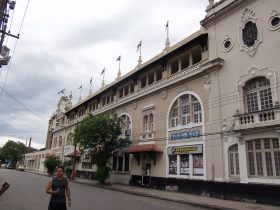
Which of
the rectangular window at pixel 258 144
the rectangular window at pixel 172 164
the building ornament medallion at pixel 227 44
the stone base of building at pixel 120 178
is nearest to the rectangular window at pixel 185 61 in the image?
the building ornament medallion at pixel 227 44

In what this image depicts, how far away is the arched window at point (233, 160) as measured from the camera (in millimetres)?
19422

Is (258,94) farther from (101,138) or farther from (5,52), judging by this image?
(101,138)

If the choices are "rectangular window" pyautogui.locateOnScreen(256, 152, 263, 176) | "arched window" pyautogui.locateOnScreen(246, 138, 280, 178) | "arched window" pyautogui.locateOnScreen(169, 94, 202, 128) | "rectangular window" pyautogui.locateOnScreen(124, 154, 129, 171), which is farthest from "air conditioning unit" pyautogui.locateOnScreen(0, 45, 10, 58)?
"rectangular window" pyautogui.locateOnScreen(124, 154, 129, 171)

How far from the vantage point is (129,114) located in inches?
1296

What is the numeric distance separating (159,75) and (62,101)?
1511 inches

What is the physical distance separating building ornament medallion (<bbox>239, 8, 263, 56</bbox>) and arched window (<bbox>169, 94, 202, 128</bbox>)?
18.8ft

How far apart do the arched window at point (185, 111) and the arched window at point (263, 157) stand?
5370 millimetres

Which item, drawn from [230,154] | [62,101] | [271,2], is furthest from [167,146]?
[62,101]

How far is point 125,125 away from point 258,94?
17292 millimetres

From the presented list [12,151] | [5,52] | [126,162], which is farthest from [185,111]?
[12,151]

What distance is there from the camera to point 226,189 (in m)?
19.2

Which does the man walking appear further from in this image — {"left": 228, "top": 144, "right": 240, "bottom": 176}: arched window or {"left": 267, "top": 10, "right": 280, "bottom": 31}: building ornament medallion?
{"left": 267, "top": 10, "right": 280, "bottom": 31}: building ornament medallion

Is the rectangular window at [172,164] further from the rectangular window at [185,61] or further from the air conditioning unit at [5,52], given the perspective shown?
the air conditioning unit at [5,52]

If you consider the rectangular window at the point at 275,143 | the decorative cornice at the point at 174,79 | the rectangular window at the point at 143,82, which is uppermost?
the rectangular window at the point at 143,82
